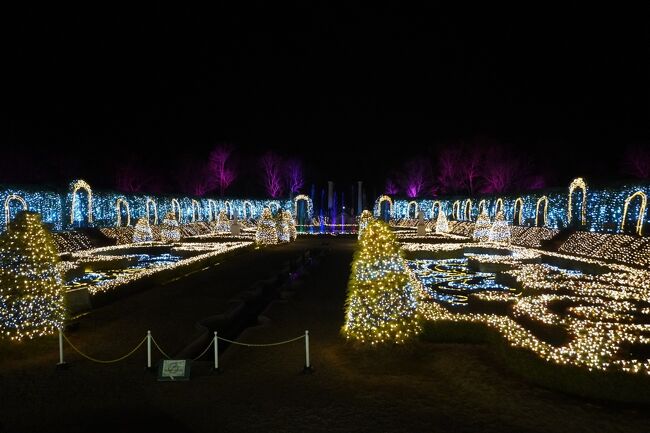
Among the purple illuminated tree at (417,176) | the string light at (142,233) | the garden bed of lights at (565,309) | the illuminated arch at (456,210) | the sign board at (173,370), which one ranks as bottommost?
the sign board at (173,370)

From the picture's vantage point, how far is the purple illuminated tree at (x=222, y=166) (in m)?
66.2

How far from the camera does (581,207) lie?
23.8 m

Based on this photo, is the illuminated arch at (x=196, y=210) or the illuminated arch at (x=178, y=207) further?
the illuminated arch at (x=196, y=210)

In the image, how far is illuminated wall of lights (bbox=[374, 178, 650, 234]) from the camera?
2023cm

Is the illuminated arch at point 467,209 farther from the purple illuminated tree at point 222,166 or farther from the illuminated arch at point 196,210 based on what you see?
the purple illuminated tree at point 222,166

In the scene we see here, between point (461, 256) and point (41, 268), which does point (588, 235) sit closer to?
point (461, 256)

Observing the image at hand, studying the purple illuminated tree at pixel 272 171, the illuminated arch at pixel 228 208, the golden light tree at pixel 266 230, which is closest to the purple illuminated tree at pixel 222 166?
the purple illuminated tree at pixel 272 171

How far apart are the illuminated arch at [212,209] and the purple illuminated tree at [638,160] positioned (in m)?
39.5

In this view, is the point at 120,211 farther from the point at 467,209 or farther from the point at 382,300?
the point at 382,300

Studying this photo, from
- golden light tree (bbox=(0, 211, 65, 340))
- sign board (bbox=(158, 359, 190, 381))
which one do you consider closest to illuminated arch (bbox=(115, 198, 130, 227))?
golden light tree (bbox=(0, 211, 65, 340))

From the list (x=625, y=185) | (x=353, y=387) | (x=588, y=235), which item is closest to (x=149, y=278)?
(x=353, y=387)

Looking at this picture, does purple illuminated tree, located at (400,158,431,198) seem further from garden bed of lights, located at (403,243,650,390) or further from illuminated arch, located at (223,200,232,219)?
garden bed of lights, located at (403,243,650,390)

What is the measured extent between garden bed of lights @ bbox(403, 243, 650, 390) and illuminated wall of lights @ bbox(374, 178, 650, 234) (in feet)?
18.0

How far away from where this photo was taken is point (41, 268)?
8094 mm
